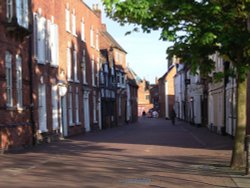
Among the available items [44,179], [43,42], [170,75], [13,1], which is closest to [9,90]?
[13,1]

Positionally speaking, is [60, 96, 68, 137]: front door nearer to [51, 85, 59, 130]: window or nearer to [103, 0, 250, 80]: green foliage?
[51, 85, 59, 130]: window

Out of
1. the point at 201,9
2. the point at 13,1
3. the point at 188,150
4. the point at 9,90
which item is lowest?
the point at 188,150

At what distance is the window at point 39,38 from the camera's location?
88.1 ft

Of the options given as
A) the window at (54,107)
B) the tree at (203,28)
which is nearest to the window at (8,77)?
the window at (54,107)

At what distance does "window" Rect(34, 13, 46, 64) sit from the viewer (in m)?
26.8

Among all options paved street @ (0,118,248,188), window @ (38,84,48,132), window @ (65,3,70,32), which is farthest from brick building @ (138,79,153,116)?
paved street @ (0,118,248,188)

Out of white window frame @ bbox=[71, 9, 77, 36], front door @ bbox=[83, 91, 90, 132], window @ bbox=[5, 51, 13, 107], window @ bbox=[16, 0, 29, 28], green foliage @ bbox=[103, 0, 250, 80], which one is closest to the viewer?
green foliage @ bbox=[103, 0, 250, 80]

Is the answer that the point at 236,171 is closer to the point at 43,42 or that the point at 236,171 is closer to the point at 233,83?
the point at 233,83

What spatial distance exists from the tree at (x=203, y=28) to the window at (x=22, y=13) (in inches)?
376

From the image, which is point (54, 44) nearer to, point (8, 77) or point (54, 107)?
point (54, 107)

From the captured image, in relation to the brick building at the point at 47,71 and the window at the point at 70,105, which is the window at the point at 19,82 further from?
the window at the point at 70,105

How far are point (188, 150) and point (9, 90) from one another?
7.84 m

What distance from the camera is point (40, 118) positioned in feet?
90.6

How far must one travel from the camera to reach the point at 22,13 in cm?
2405
